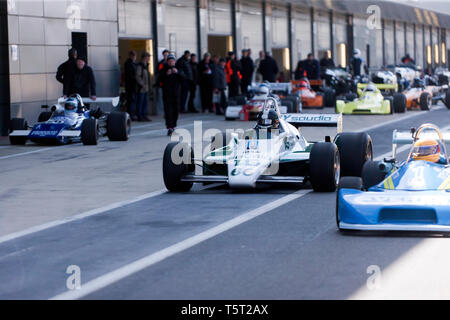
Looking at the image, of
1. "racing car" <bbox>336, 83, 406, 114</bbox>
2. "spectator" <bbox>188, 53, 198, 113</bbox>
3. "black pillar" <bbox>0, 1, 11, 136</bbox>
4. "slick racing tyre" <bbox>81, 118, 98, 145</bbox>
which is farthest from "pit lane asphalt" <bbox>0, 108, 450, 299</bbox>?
"spectator" <bbox>188, 53, 198, 113</bbox>

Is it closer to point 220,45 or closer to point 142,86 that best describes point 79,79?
point 142,86

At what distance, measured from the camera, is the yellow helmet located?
9.70 meters

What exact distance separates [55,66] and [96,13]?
2.84 m

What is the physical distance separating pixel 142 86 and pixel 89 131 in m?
7.99

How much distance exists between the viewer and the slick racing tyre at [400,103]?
27953mm

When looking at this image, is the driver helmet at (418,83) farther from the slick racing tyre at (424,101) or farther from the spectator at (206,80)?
the spectator at (206,80)

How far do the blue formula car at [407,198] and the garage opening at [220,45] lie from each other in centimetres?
2713

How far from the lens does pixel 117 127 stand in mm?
20219

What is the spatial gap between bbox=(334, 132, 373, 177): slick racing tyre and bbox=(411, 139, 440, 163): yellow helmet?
2.79 m

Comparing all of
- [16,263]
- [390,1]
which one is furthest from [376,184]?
[390,1]

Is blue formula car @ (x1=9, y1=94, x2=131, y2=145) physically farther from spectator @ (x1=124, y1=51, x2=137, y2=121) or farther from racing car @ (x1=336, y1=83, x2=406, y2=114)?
racing car @ (x1=336, y1=83, x2=406, y2=114)

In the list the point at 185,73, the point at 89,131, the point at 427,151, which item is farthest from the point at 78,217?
the point at 185,73

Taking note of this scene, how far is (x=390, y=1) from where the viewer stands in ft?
166
